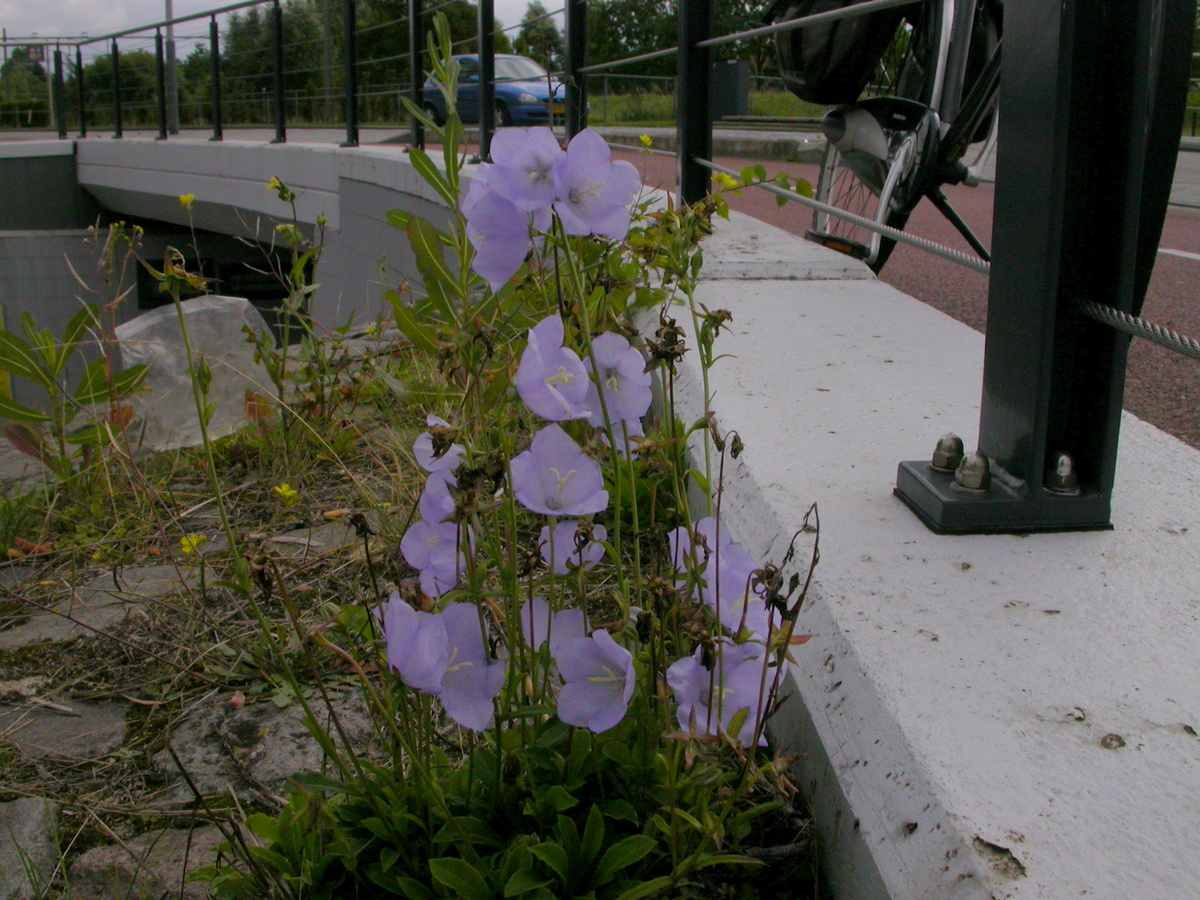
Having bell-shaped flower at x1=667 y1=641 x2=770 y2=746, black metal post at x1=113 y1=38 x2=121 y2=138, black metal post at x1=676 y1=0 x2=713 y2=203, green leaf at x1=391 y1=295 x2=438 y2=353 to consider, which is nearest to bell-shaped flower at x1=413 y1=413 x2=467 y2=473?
bell-shaped flower at x1=667 y1=641 x2=770 y2=746

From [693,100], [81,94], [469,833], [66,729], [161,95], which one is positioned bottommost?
[66,729]

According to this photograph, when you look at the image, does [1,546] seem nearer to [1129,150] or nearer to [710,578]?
[710,578]

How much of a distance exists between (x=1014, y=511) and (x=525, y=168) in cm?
70

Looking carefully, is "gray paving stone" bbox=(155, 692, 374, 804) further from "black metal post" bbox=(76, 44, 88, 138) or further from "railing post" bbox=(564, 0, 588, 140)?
"black metal post" bbox=(76, 44, 88, 138)

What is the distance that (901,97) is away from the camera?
3293 mm

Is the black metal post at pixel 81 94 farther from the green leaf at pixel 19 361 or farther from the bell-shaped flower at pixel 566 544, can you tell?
the bell-shaped flower at pixel 566 544

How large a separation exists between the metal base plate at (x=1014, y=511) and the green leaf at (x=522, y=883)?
609mm

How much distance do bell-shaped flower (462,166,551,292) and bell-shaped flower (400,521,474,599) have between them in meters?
0.20

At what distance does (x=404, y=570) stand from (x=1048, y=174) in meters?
0.77

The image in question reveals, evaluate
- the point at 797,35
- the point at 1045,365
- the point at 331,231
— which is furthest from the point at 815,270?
the point at 331,231

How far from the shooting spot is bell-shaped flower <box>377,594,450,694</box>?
71 cm

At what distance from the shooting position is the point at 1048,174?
43.7 inches

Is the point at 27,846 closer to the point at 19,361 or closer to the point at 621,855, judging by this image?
the point at 621,855

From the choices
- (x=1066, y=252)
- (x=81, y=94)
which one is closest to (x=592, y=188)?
(x=1066, y=252)
